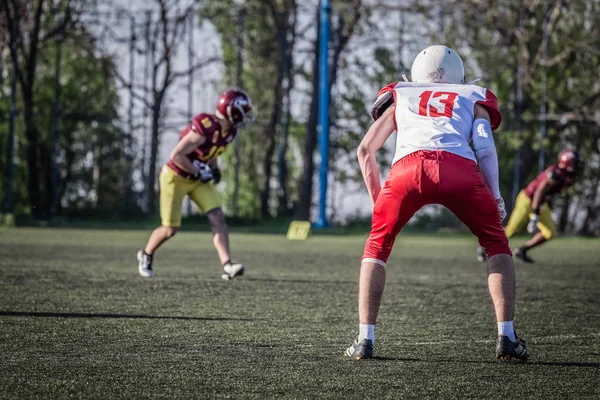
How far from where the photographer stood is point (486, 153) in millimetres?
5332

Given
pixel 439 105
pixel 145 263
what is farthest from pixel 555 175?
pixel 439 105

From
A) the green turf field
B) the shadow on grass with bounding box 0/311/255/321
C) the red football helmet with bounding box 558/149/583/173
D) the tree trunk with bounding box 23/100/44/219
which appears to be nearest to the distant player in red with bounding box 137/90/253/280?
the green turf field

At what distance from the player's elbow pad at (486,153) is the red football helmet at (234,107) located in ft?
15.2

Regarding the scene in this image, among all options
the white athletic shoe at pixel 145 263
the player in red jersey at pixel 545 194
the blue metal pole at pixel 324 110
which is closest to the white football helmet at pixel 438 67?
the white athletic shoe at pixel 145 263

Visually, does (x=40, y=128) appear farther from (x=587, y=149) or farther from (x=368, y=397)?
(x=368, y=397)

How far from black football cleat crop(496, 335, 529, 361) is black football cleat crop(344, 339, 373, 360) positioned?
677mm

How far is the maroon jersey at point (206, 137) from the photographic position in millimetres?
9703

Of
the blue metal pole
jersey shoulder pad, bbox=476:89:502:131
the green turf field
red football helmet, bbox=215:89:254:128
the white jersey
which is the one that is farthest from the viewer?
the blue metal pole

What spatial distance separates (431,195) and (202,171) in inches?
188

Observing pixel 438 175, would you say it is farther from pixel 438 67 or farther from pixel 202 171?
pixel 202 171

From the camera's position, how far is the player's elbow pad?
5332 millimetres

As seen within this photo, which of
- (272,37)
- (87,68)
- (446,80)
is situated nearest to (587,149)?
(272,37)

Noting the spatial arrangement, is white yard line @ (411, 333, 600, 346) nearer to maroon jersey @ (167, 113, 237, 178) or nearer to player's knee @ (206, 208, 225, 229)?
player's knee @ (206, 208, 225, 229)

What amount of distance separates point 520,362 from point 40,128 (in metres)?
20.1
